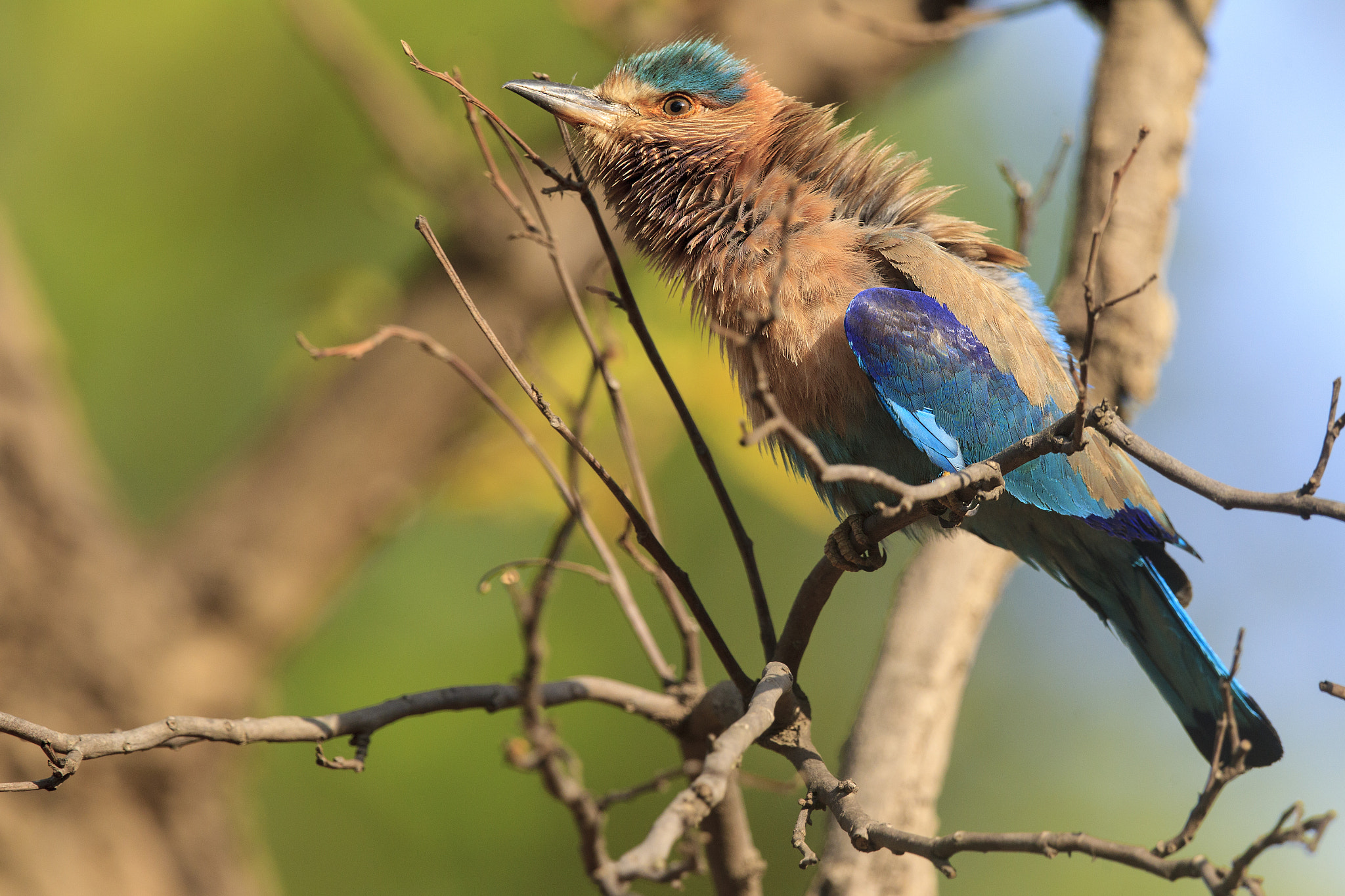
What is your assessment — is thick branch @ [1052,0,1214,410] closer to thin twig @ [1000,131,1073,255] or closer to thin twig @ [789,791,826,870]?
thin twig @ [1000,131,1073,255]

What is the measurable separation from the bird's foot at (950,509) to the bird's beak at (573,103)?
1.68 metres

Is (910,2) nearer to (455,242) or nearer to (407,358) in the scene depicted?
(455,242)

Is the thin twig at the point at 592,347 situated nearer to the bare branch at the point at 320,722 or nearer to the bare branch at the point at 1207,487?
the bare branch at the point at 320,722

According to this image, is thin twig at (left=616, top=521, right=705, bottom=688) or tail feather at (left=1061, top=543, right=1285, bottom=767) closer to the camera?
thin twig at (left=616, top=521, right=705, bottom=688)

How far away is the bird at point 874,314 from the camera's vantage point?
3045 millimetres

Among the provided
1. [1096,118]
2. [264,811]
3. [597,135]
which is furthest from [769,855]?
[597,135]

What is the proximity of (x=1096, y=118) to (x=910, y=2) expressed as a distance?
250 centimetres

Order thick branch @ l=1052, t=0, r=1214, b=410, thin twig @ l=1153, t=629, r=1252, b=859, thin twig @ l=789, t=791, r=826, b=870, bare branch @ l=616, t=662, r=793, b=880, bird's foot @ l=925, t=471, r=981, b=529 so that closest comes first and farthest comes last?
bare branch @ l=616, t=662, r=793, b=880
thin twig @ l=1153, t=629, r=1252, b=859
thin twig @ l=789, t=791, r=826, b=870
bird's foot @ l=925, t=471, r=981, b=529
thick branch @ l=1052, t=0, r=1214, b=410

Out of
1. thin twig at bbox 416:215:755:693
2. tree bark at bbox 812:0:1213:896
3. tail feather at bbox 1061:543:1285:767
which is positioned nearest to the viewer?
thin twig at bbox 416:215:755:693

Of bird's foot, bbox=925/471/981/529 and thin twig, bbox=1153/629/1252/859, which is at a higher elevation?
bird's foot, bbox=925/471/981/529

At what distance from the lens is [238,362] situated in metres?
9.48

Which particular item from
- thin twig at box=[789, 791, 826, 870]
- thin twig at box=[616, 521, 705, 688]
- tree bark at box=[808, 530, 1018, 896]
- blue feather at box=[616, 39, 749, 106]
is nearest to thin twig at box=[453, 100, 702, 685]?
thin twig at box=[616, 521, 705, 688]

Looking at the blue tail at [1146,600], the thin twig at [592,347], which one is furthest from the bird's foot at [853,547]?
the blue tail at [1146,600]

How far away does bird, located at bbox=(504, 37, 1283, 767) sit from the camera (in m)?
3.04
